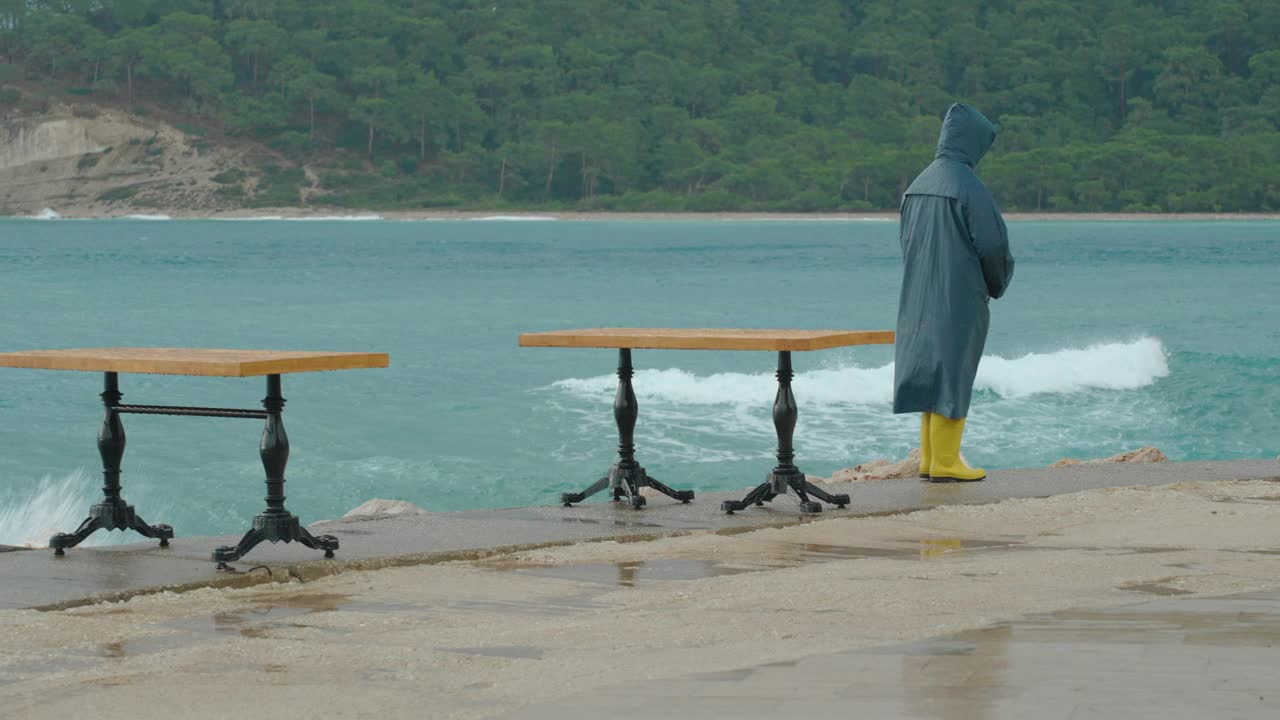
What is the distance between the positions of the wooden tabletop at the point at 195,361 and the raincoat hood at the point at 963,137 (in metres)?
3.25

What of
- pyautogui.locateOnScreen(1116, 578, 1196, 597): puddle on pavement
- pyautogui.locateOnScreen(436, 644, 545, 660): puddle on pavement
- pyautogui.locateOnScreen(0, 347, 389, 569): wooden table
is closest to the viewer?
pyautogui.locateOnScreen(436, 644, 545, 660): puddle on pavement

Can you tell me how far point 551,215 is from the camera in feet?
520

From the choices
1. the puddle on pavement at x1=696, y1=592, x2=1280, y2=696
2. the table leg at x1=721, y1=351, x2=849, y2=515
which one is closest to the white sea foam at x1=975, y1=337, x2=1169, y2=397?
the table leg at x1=721, y1=351, x2=849, y2=515

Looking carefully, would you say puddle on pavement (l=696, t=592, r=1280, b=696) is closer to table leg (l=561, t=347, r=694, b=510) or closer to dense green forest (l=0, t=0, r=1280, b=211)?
table leg (l=561, t=347, r=694, b=510)

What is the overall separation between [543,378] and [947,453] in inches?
814

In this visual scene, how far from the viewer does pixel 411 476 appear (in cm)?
1895

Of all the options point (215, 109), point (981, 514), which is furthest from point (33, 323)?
point (215, 109)

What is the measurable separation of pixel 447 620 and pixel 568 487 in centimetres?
1165

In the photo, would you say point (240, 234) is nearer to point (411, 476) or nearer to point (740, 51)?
point (740, 51)

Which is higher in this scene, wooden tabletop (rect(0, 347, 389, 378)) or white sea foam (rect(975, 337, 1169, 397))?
wooden tabletop (rect(0, 347, 389, 378))

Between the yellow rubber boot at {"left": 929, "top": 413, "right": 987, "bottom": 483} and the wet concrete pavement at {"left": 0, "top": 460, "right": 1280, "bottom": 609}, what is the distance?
0.11 m

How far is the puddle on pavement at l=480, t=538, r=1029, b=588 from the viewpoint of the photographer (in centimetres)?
718

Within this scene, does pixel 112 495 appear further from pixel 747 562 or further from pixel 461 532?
pixel 747 562

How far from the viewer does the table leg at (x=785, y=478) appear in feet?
28.6
